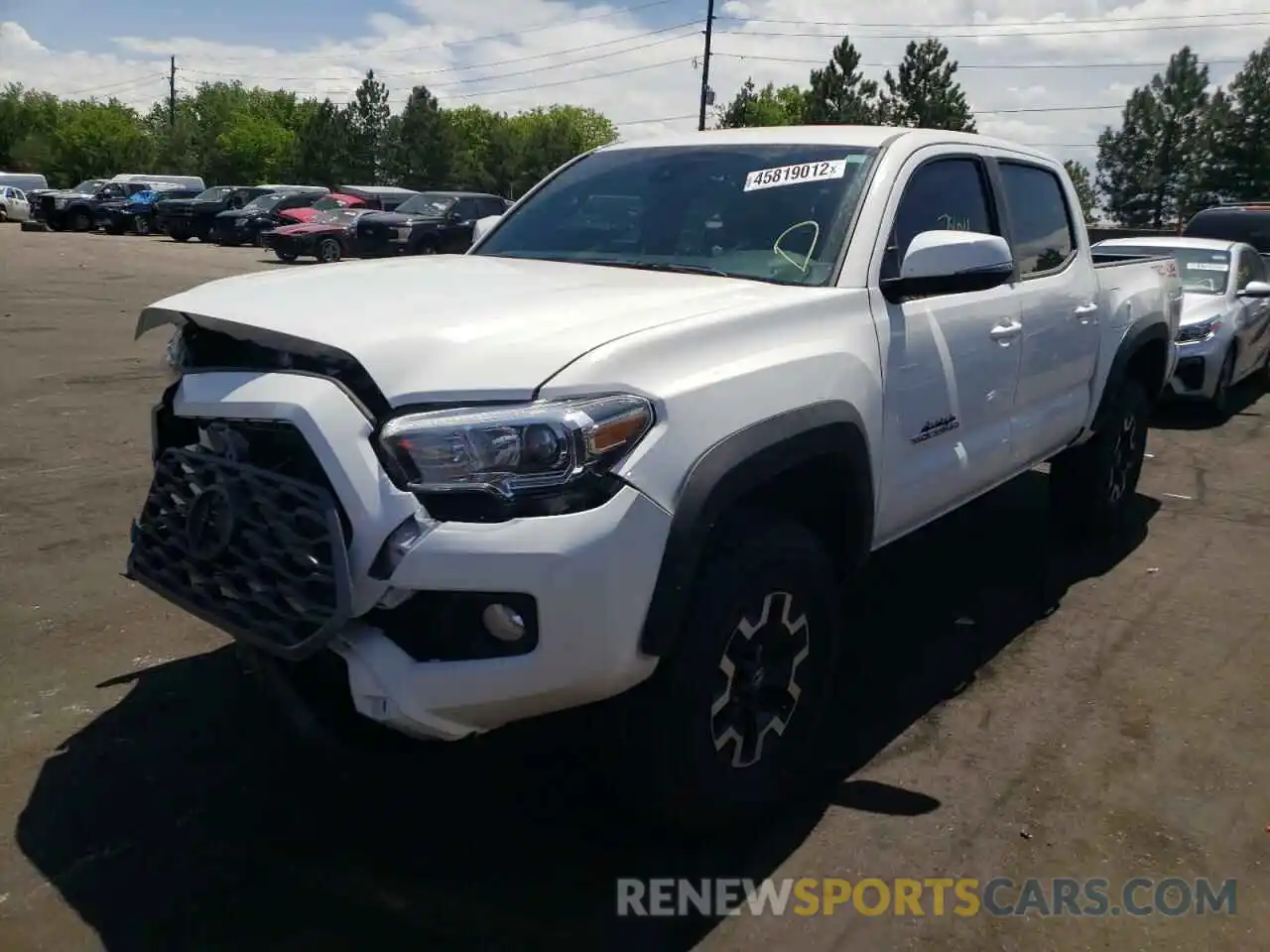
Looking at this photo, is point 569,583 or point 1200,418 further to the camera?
point 1200,418

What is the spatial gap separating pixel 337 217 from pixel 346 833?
23.0 m

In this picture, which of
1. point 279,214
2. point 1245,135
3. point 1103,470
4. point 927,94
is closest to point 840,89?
point 927,94

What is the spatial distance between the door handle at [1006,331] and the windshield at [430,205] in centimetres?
1982

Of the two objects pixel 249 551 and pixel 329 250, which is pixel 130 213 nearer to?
pixel 329 250

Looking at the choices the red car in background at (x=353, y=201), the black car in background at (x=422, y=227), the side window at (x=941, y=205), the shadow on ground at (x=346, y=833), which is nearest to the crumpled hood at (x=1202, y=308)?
the side window at (x=941, y=205)

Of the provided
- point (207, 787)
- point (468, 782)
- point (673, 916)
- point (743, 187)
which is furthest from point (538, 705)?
point (743, 187)

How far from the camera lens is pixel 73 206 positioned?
119 ft

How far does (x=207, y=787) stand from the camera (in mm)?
3223

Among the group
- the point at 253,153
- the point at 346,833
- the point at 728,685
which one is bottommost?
the point at 346,833

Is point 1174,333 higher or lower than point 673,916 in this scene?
higher

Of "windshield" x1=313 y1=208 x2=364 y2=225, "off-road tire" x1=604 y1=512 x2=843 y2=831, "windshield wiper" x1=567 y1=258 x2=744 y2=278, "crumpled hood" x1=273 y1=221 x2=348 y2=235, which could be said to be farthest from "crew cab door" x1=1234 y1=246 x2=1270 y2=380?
"windshield" x1=313 y1=208 x2=364 y2=225

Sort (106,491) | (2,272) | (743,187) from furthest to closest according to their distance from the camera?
(2,272) → (106,491) → (743,187)

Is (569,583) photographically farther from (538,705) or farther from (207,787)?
(207,787)

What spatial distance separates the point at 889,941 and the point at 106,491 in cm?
477
